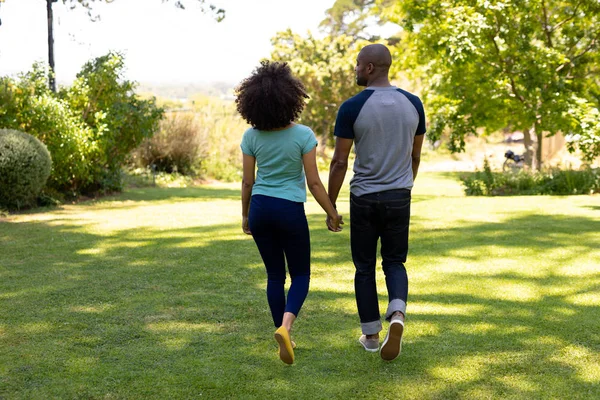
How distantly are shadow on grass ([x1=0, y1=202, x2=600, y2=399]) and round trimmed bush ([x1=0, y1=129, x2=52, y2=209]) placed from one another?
157 inches

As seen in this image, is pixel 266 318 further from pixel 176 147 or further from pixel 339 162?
pixel 176 147

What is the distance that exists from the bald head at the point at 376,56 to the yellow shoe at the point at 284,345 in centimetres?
161

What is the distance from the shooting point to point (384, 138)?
13.7 ft

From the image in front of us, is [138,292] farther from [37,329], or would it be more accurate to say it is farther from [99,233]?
[99,233]

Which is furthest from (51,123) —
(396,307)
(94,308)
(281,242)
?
(396,307)

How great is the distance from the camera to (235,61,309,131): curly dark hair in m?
4.10

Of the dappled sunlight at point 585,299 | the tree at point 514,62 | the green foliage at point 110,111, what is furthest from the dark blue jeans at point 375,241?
the tree at point 514,62

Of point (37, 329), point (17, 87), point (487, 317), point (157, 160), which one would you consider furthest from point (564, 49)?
point (37, 329)

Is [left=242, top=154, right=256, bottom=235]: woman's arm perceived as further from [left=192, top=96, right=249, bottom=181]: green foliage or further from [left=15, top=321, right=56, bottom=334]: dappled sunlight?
[left=192, top=96, right=249, bottom=181]: green foliage

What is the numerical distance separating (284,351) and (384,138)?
1339mm

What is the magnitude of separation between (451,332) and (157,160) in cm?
1645

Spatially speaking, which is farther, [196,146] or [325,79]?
[325,79]

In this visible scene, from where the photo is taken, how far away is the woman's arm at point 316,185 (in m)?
4.16

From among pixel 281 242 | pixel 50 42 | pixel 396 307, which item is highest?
pixel 50 42
